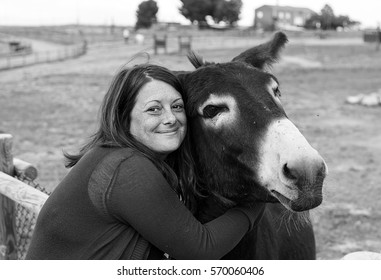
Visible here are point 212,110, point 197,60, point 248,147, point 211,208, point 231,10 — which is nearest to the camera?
point 248,147

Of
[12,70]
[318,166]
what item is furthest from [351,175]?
[12,70]

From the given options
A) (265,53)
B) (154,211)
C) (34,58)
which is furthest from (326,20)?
(34,58)

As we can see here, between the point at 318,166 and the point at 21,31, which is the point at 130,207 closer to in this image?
the point at 318,166

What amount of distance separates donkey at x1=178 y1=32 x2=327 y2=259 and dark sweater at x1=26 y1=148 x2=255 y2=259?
0.78 ft

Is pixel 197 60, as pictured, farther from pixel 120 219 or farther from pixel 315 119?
pixel 315 119

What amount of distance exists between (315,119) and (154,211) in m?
→ 10.2

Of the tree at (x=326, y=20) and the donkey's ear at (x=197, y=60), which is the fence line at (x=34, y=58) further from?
the donkey's ear at (x=197, y=60)

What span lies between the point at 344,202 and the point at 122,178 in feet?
15.5

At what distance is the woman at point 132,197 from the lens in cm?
172

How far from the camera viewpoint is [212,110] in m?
2.02

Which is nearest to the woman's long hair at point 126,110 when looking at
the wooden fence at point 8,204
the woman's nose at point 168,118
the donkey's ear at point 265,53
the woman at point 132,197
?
the woman at point 132,197

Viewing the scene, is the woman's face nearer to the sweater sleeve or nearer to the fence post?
the sweater sleeve

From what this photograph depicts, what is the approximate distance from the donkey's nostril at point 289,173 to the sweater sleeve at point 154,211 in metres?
0.40
